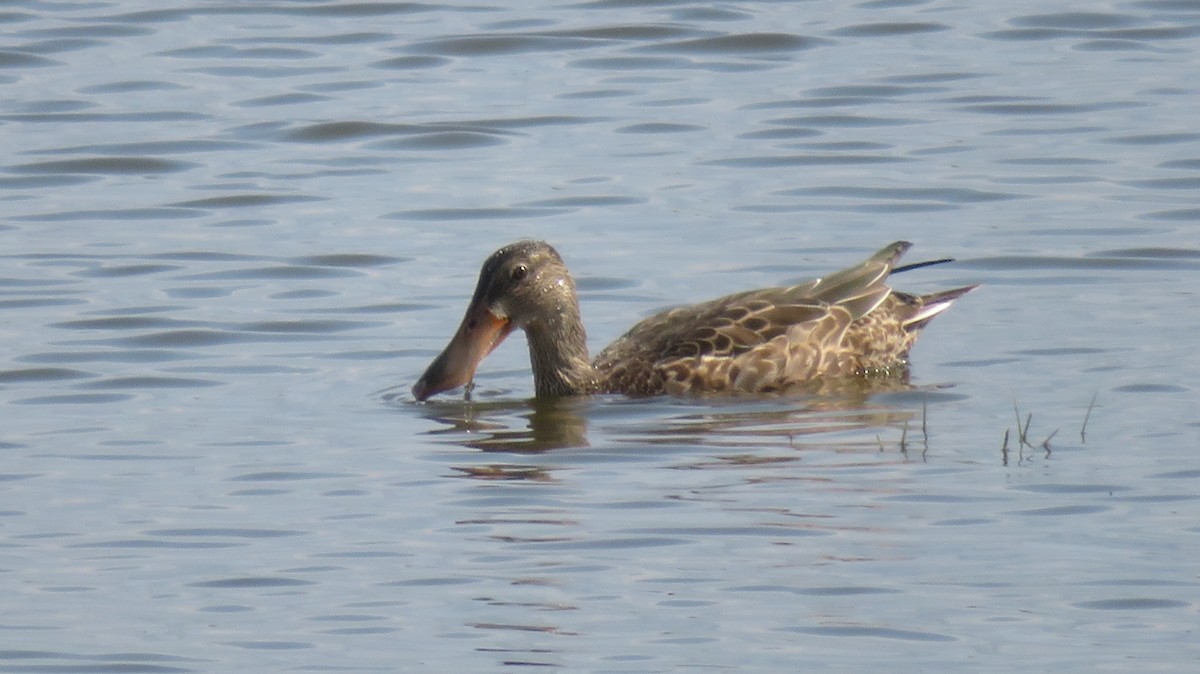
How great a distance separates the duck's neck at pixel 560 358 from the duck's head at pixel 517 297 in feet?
0.05

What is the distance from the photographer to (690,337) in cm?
1041

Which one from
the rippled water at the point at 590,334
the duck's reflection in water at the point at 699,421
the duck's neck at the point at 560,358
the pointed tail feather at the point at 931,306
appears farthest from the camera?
the pointed tail feather at the point at 931,306

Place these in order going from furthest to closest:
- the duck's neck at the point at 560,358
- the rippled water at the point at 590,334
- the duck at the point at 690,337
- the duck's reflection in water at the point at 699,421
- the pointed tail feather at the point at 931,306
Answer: the pointed tail feather at the point at 931,306 → the duck's neck at the point at 560,358 → the duck at the point at 690,337 → the duck's reflection in water at the point at 699,421 → the rippled water at the point at 590,334

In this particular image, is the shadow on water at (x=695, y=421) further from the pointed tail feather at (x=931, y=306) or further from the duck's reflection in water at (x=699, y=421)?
the pointed tail feather at (x=931, y=306)

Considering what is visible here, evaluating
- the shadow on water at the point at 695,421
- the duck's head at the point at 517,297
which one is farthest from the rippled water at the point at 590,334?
the duck's head at the point at 517,297

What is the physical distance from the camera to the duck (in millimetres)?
10367

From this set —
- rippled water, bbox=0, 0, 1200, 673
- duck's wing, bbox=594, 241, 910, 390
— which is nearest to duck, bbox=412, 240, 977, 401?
duck's wing, bbox=594, 241, 910, 390

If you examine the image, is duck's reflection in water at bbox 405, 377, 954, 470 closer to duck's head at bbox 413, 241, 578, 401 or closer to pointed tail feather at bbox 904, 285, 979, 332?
duck's head at bbox 413, 241, 578, 401

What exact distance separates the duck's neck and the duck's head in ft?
0.05

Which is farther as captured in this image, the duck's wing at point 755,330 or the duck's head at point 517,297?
the duck's head at point 517,297

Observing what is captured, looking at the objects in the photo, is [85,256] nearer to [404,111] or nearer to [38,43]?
[404,111]

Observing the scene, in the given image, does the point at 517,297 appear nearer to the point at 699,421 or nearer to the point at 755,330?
the point at 755,330

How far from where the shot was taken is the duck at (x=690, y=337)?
10367 millimetres

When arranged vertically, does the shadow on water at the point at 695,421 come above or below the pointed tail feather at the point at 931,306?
below
